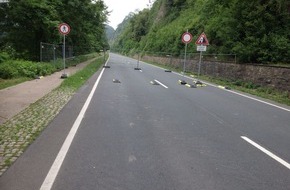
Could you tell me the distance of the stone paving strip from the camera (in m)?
6.05

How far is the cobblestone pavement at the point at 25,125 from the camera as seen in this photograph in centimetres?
609

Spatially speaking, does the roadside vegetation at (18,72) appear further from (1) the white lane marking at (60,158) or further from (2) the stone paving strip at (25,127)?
(1) the white lane marking at (60,158)

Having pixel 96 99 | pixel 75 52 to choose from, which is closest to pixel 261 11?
pixel 96 99

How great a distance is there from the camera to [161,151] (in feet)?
21.1

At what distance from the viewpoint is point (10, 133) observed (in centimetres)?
738

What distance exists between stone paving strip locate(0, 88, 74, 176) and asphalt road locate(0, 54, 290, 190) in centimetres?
20

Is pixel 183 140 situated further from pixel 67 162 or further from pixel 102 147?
pixel 67 162

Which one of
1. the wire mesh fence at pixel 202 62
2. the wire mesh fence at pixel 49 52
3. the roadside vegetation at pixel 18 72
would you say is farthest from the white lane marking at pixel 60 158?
the wire mesh fence at pixel 49 52

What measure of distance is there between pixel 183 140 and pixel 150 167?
1.85 metres

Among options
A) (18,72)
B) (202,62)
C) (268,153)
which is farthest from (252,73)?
(268,153)

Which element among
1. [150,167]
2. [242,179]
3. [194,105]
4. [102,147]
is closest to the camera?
[242,179]

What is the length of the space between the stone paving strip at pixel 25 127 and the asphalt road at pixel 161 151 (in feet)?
0.64

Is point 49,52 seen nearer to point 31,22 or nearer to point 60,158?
point 31,22

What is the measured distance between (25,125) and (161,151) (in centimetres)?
357
